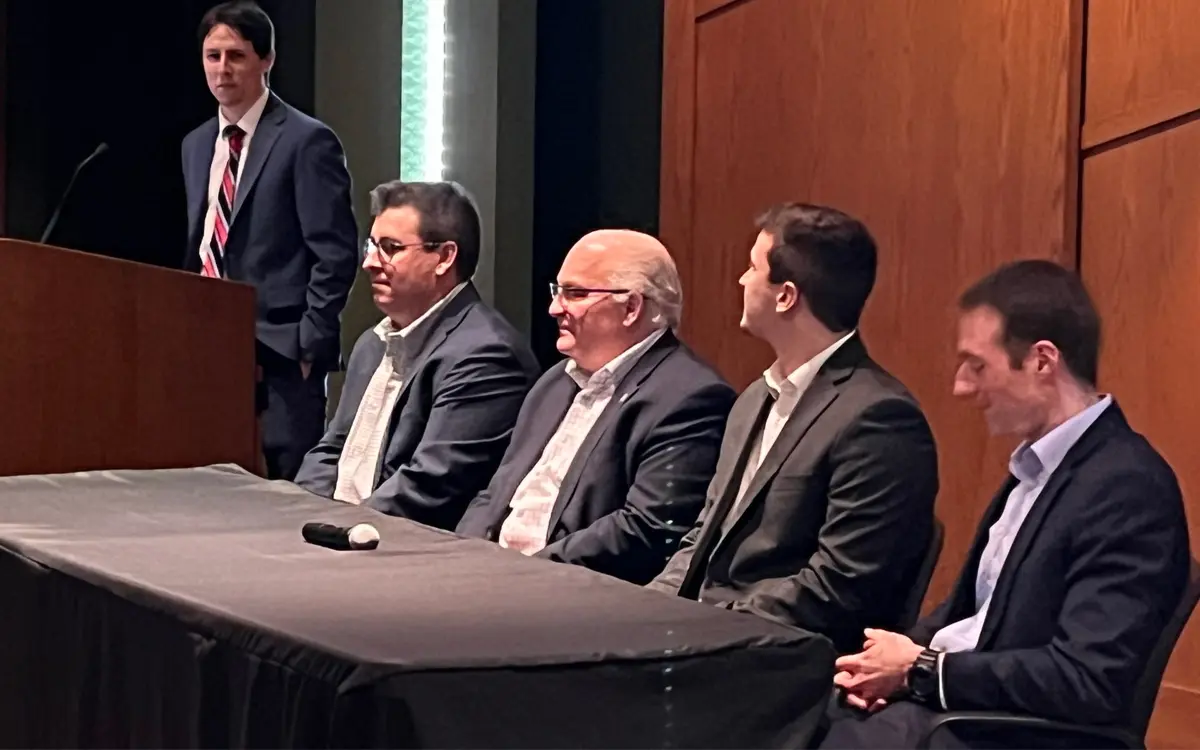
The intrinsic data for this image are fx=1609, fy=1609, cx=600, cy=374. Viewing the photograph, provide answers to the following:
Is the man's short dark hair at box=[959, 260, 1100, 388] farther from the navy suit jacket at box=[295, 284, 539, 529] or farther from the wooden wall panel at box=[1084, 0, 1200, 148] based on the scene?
the navy suit jacket at box=[295, 284, 539, 529]

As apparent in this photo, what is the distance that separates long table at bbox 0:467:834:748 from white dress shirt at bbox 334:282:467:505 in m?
1.28

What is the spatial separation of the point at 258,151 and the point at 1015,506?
2.39 metres

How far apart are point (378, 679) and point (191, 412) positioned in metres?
2.08

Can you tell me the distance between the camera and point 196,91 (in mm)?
5781

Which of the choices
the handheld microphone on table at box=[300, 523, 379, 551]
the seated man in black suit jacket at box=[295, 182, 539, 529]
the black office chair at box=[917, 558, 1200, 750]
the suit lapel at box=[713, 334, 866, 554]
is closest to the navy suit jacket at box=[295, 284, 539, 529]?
the seated man in black suit jacket at box=[295, 182, 539, 529]

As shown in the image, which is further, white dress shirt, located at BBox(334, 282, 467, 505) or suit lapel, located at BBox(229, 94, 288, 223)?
suit lapel, located at BBox(229, 94, 288, 223)

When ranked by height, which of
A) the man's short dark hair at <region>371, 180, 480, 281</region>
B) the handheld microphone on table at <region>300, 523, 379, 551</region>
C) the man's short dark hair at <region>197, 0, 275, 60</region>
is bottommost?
the handheld microphone on table at <region>300, 523, 379, 551</region>

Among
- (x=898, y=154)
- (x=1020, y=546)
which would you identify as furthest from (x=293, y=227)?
(x=1020, y=546)

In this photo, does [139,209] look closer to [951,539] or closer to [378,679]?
[951,539]

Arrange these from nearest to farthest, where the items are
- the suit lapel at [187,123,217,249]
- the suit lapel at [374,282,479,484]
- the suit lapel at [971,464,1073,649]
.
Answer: the suit lapel at [971,464,1073,649], the suit lapel at [374,282,479,484], the suit lapel at [187,123,217,249]

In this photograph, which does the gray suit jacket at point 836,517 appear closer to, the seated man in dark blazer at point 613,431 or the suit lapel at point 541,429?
the seated man in dark blazer at point 613,431

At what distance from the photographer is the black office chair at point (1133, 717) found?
6.35 feet

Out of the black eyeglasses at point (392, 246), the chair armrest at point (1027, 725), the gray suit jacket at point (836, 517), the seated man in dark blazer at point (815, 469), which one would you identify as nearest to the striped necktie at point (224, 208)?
the black eyeglasses at point (392, 246)

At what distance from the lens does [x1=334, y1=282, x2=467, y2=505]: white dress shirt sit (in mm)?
3586
